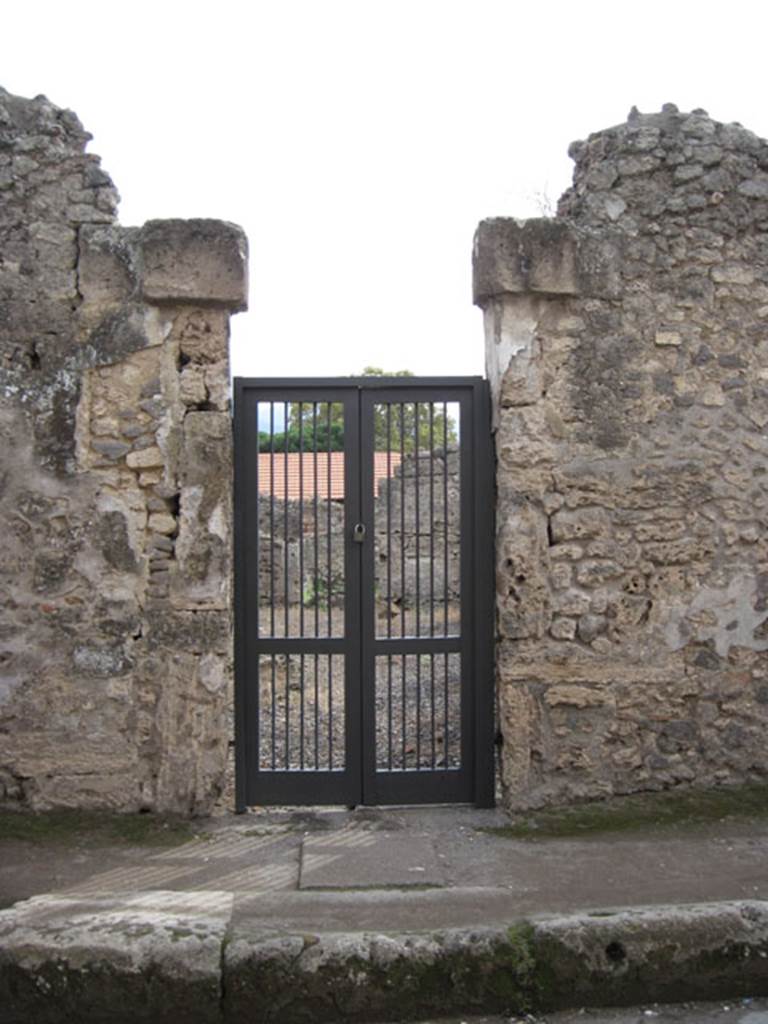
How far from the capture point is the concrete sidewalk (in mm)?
3758

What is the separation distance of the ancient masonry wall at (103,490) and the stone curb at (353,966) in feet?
4.19

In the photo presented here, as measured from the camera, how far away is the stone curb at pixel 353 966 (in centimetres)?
375

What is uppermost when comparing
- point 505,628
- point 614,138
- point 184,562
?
point 614,138

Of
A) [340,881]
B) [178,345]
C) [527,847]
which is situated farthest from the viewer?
[178,345]

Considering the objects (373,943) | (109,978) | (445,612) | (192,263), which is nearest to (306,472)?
(445,612)

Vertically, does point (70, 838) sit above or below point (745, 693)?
below

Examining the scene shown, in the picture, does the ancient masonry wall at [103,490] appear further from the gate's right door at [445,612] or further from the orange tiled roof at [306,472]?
the gate's right door at [445,612]

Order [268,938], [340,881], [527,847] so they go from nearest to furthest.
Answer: [268,938]
[340,881]
[527,847]

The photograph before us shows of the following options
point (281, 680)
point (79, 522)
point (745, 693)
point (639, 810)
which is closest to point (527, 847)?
point (639, 810)

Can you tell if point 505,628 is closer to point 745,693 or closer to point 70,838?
point 745,693

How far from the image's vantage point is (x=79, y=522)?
5.21m

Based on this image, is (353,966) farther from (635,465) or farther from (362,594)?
(635,465)

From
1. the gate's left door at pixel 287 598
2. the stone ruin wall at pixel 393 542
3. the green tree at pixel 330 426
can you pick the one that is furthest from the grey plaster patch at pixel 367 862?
the green tree at pixel 330 426

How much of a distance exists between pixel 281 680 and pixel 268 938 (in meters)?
5.04
